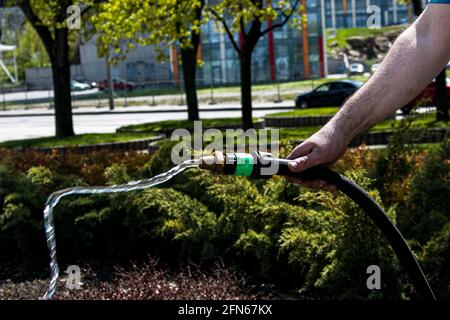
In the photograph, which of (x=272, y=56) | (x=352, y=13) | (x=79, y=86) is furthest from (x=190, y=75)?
(x=352, y=13)

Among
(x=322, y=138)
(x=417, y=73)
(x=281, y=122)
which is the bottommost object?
(x=281, y=122)

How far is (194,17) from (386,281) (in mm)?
14811

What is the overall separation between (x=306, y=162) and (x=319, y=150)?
46 millimetres

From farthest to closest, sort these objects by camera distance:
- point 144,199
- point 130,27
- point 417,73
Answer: point 130,27 < point 144,199 < point 417,73

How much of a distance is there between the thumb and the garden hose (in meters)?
0.02

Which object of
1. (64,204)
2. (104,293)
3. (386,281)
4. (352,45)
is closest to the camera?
(104,293)

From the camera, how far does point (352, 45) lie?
7994cm

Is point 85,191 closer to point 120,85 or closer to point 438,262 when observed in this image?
point 438,262

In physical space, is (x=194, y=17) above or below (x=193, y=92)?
above

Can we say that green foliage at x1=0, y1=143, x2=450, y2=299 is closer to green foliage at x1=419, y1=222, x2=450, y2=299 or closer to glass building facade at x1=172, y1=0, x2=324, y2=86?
green foliage at x1=419, y1=222, x2=450, y2=299

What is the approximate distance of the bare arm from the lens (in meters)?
2.27

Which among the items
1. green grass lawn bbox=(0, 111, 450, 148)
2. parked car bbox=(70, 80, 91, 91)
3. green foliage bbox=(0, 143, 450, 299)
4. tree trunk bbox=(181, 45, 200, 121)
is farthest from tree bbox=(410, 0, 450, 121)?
parked car bbox=(70, 80, 91, 91)

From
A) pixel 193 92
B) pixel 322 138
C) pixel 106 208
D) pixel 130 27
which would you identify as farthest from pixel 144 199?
pixel 193 92

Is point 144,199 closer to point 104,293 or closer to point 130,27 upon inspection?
point 104,293
